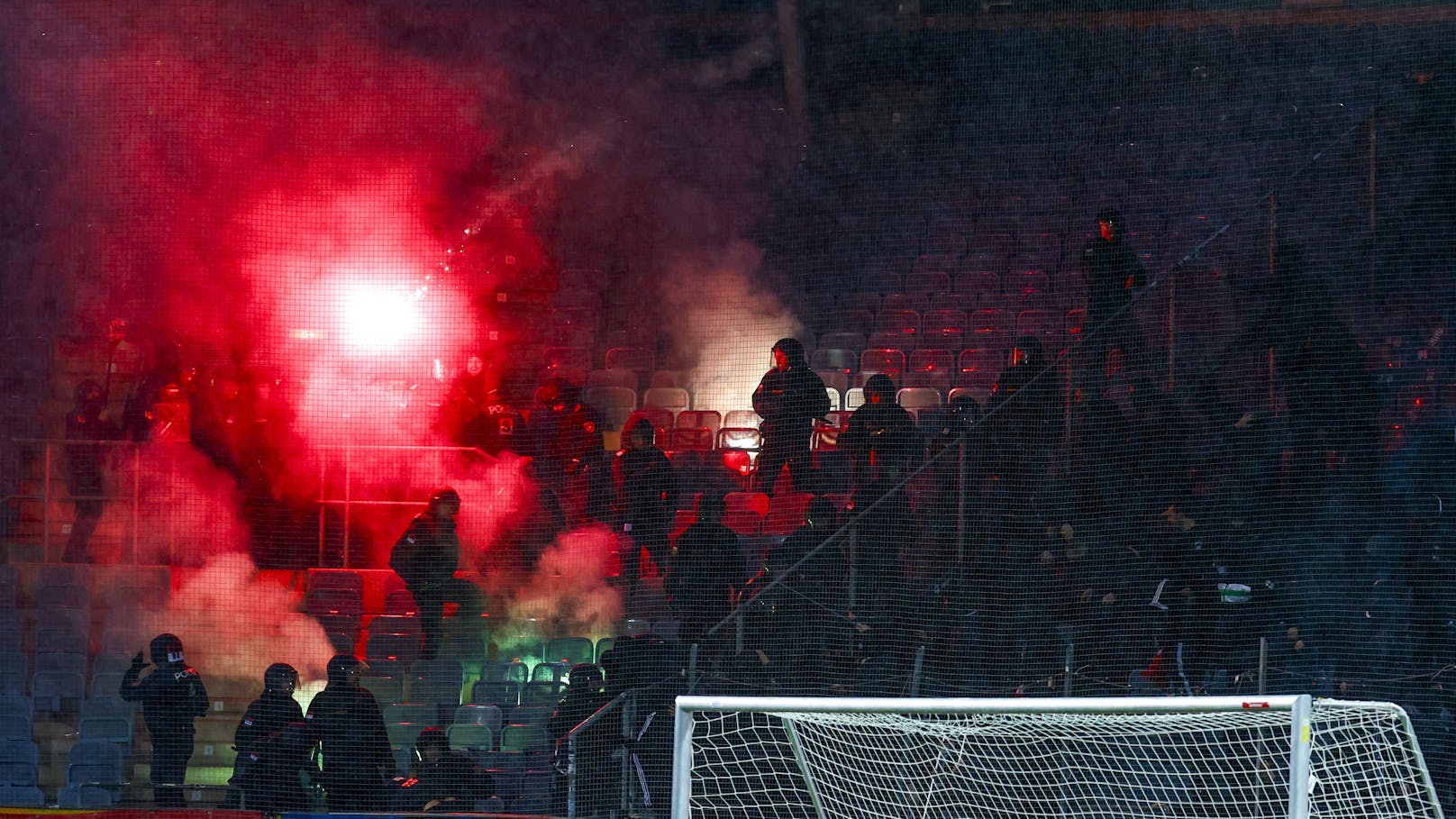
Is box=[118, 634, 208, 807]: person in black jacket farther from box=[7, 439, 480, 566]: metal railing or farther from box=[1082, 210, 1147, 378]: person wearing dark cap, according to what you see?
box=[1082, 210, 1147, 378]: person wearing dark cap

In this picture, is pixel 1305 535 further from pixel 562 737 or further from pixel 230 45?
pixel 230 45

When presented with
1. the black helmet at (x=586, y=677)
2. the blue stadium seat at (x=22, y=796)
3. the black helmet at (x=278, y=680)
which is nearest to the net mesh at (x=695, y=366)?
the black helmet at (x=586, y=677)

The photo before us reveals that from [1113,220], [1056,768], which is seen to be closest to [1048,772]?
[1056,768]

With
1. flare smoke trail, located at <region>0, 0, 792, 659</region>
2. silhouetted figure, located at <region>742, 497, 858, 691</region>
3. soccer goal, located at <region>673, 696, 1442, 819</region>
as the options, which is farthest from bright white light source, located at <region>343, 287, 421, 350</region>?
soccer goal, located at <region>673, 696, 1442, 819</region>

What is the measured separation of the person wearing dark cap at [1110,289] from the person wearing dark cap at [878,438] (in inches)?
37.8

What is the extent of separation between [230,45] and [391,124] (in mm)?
1051

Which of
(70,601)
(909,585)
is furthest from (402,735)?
(909,585)

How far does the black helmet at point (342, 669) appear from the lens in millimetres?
6676

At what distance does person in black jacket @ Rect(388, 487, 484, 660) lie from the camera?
24.0 ft

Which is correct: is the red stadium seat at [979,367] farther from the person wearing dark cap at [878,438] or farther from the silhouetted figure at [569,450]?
the silhouetted figure at [569,450]

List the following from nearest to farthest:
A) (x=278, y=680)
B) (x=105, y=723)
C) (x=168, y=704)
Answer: (x=278, y=680) → (x=168, y=704) → (x=105, y=723)

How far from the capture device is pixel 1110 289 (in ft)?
23.3

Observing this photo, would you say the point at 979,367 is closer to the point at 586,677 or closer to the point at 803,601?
the point at 803,601

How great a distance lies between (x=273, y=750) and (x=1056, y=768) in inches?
139
